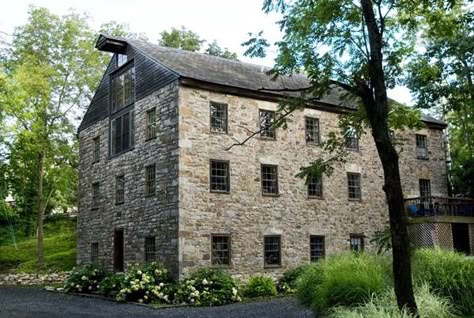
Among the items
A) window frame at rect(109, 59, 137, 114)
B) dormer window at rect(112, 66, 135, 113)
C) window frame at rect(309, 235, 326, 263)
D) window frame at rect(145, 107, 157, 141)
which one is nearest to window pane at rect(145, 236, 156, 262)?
window frame at rect(145, 107, 157, 141)

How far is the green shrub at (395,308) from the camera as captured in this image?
7809 mm

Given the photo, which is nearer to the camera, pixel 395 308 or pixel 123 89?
pixel 395 308

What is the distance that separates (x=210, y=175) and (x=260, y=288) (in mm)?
4102

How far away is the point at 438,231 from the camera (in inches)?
847

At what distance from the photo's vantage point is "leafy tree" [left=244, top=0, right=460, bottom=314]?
772 centimetres

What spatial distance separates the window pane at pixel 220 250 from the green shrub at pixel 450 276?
8.16 meters

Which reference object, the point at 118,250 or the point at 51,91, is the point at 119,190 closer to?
the point at 118,250

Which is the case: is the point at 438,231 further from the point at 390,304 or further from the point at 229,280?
the point at 390,304

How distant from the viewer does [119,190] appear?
Result: 21.3 meters

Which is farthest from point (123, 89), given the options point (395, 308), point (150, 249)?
point (395, 308)

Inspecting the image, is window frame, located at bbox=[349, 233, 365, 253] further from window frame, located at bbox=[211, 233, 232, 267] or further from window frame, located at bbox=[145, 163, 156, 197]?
window frame, located at bbox=[145, 163, 156, 197]

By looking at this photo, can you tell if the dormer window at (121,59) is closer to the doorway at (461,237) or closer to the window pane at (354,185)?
the window pane at (354,185)

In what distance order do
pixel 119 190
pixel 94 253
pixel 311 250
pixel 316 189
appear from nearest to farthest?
1. pixel 311 250
2. pixel 316 189
3. pixel 119 190
4. pixel 94 253

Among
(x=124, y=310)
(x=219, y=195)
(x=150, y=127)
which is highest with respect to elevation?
(x=150, y=127)
